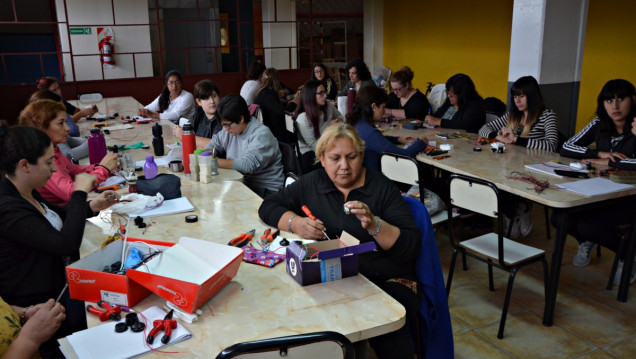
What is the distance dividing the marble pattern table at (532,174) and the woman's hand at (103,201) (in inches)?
88.7

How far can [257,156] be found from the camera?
11.8 ft

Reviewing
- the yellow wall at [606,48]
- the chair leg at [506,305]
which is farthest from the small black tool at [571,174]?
the yellow wall at [606,48]

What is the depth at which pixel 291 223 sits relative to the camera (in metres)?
2.36

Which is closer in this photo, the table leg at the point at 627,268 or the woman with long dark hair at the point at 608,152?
the table leg at the point at 627,268

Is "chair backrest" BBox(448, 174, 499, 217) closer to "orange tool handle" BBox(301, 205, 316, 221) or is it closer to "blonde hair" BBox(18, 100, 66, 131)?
"orange tool handle" BBox(301, 205, 316, 221)

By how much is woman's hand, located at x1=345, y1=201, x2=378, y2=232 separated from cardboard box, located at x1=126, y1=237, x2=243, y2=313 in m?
0.47

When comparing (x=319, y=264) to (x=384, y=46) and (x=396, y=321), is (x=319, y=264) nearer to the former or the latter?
(x=396, y=321)

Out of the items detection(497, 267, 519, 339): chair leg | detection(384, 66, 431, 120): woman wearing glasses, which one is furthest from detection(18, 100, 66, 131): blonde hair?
detection(384, 66, 431, 120): woman wearing glasses

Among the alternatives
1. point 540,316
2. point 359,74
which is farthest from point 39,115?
point 359,74

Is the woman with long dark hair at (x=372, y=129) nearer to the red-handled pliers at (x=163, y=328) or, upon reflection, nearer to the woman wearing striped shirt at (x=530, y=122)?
the woman wearing striped shirt at (x=530, y=122)

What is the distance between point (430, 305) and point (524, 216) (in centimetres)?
231

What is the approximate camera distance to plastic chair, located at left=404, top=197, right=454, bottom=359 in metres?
2.20

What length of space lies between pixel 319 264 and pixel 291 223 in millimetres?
517

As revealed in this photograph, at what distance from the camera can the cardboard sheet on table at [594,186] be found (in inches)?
116
